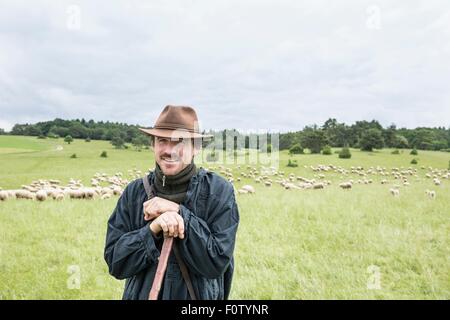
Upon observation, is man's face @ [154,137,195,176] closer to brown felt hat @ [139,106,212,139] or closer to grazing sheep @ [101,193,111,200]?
brown felt hat @ [139,106,212,139]

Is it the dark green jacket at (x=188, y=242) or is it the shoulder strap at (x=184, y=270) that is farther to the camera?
the shoulder strap at (x=184, y=270)

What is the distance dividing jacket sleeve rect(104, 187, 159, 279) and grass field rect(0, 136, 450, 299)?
10.9 feet

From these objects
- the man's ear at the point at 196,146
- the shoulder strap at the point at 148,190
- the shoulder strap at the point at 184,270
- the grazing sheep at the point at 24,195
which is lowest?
the grazing sheep at the point at 24,195

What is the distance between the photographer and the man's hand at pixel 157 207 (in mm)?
2600

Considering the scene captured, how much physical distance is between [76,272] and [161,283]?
14.8ft

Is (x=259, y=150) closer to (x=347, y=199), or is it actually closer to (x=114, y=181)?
(x=114, y=181)

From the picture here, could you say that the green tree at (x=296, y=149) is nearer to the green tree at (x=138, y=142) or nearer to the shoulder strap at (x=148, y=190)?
the green tree at (x=138, y=142)

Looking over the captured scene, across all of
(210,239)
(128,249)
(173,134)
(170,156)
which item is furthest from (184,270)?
(173,134)

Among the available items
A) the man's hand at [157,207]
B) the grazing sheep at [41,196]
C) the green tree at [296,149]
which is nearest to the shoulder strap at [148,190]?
the man's hand at [157,207]

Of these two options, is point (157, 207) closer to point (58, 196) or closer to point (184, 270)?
point (184, 270)

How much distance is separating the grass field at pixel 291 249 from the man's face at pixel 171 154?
12.2 ft

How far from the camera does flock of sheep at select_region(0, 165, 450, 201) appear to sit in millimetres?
→ 14567

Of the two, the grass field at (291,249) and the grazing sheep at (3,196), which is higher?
the grazing sheep at (3,196)

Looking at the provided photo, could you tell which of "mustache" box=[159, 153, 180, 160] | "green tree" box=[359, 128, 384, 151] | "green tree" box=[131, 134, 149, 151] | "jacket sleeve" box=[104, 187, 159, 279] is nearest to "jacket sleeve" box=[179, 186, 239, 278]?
"jacket sleeve" box=[104, 187, 159, 279]
